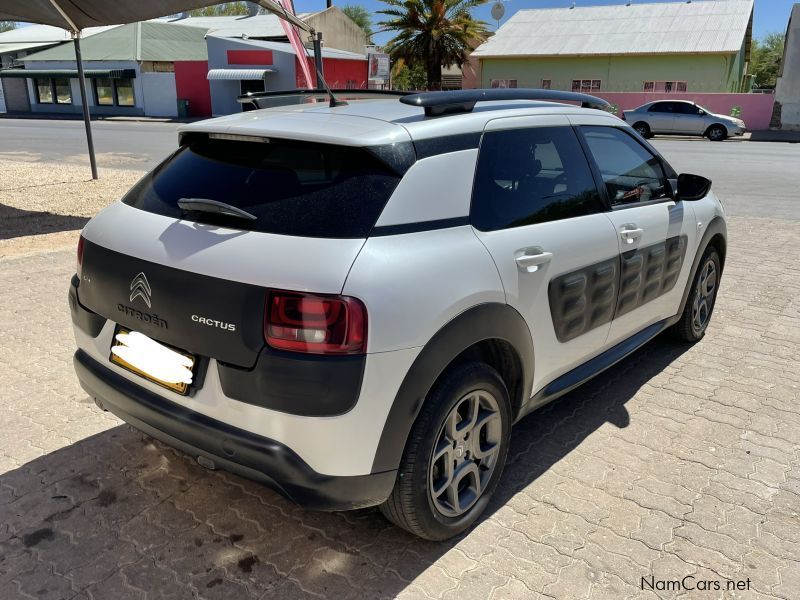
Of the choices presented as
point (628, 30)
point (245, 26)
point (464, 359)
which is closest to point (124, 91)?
point (245, 26)

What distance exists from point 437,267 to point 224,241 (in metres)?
0.77

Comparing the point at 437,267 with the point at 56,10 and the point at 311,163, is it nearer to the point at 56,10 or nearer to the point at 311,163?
the point at 311,163

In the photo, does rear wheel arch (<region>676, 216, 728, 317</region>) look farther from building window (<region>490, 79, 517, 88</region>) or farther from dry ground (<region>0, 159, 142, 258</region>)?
building window (<region>490, 79, 517, 88</region>)

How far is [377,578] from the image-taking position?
2531mm

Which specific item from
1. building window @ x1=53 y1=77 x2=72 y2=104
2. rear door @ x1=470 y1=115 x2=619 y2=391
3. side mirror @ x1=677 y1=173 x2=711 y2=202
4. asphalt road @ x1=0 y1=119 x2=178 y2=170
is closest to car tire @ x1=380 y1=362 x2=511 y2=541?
rear door @ x1=470 y1=115 x2=619 y2=391

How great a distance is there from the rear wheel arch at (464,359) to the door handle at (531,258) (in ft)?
0.69

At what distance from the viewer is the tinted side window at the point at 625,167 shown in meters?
3.61

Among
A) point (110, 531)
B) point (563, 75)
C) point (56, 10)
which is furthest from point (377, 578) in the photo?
point (563, 75)

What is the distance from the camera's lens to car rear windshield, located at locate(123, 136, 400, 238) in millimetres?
2303

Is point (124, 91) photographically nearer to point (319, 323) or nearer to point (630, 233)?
point (630, 233)

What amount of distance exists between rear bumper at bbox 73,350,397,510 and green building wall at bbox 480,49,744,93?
3760 cm

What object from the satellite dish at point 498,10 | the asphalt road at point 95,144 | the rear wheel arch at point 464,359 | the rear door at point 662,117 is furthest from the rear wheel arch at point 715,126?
the rear wheel arch at point 464,359

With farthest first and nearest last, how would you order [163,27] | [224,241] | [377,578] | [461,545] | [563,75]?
[163,27]
[563,75]
[461,545]
[377,578]
[224,241]

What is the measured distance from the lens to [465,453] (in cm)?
275
